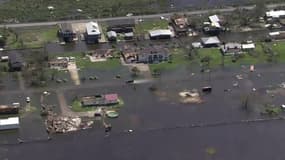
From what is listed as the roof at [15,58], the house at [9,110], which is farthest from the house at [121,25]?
the house at [9,110]

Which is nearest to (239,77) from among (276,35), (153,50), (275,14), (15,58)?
(153,50)

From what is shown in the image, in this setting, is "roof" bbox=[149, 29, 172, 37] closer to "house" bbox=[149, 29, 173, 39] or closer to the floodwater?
"house" bbox=[149, 29, 173, 39]

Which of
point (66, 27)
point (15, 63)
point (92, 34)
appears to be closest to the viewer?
point (15, 63)

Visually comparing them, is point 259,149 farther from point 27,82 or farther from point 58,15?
point 58,15

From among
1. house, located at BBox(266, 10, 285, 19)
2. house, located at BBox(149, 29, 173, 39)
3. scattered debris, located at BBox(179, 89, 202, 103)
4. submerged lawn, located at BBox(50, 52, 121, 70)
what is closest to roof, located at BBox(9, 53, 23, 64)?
submerged lawn, located at BBox(50, 52, 121, 70)

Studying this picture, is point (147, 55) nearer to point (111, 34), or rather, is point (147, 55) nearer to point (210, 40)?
point (111, 34)

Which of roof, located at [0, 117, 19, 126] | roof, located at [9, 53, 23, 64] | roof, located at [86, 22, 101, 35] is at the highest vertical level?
roof, located at [86, 22, 101, 35]

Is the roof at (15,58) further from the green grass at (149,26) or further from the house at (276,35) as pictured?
the house at (276,35)
